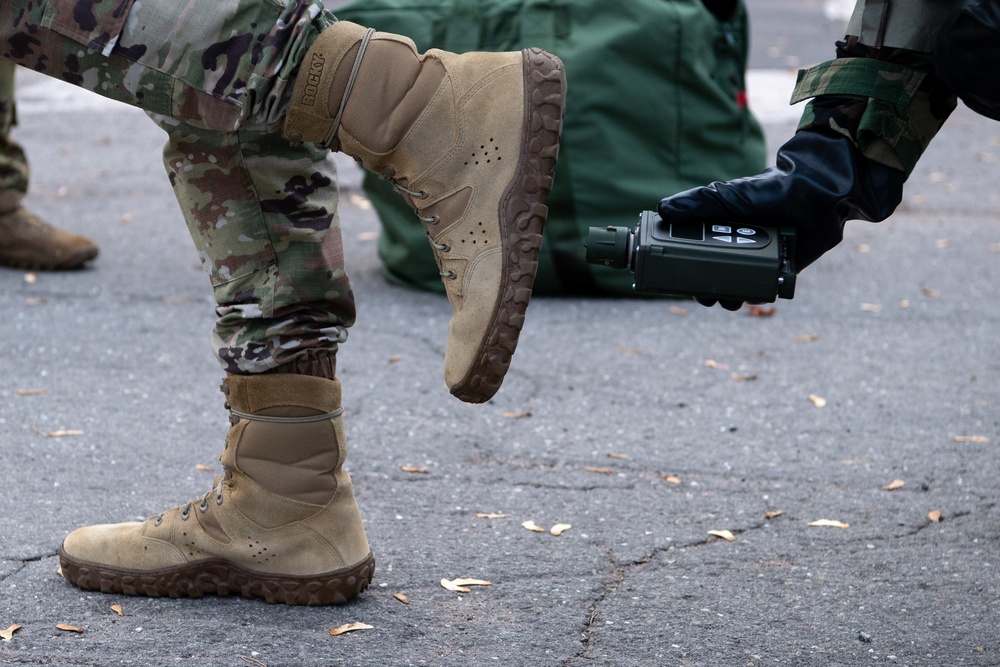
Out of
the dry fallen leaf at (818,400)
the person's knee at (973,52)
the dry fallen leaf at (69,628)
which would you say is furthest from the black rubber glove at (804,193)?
the dry fallen leaf at (818,400)

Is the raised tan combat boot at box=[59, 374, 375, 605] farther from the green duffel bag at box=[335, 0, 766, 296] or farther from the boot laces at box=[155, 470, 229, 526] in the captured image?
the green duffel bag at box=[335, 0, 766, 296]

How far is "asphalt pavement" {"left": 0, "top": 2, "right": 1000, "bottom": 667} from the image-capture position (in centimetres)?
191

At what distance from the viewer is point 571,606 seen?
2.02 meters

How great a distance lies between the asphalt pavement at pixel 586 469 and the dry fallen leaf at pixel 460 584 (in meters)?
0.02

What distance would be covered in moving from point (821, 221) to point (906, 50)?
→ 27 centimetres

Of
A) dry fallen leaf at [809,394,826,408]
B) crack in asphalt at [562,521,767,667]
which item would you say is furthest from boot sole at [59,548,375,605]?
dry fallen leaf at [809,394,826,408]

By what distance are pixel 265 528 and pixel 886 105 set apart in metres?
1.19

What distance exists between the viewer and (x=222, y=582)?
200cm

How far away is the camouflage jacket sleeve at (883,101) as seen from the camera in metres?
1.68

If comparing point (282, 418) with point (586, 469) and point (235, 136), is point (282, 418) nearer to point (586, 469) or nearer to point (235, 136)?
point (235, 136)

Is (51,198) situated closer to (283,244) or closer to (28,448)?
(28,448)

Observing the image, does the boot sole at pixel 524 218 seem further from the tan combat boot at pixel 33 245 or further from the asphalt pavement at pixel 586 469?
the tan combat boot at pixel 33 245

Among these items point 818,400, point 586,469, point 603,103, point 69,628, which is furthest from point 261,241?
point 603,103

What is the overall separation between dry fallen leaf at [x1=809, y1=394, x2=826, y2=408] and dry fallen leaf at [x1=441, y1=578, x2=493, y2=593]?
1426 millimetres
